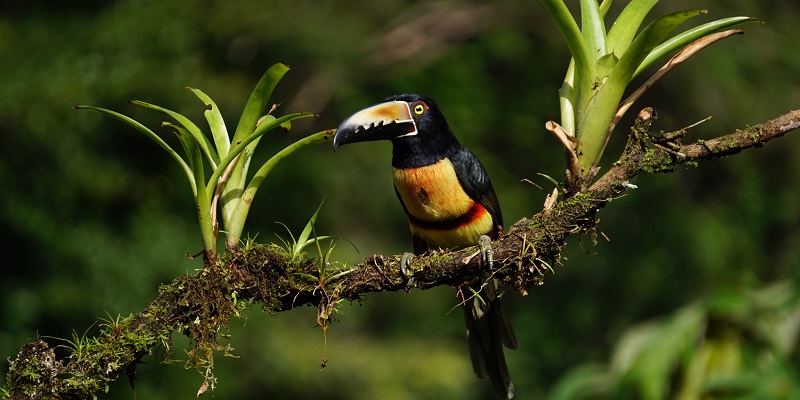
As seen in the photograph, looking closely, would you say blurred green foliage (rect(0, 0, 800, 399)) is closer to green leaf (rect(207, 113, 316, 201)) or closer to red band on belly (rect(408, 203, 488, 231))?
red band on belly (rect(408, 203, 488, 231))

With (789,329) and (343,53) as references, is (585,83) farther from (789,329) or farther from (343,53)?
(343,53)

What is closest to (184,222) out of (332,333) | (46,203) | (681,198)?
(46,203)

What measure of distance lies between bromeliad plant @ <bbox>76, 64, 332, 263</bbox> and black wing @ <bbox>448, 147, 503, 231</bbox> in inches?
37.9

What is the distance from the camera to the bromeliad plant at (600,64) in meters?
2.81

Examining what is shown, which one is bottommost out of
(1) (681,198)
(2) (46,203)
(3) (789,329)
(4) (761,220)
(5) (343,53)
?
(3) (789,329)

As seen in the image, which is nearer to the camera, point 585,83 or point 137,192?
point 585,83

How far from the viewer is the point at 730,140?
262 centimetres

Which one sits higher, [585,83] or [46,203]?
[46,203]

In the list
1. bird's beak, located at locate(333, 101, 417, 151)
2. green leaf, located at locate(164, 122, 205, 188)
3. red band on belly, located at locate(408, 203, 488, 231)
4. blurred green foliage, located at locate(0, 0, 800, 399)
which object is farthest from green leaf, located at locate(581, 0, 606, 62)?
blurred green foliage, located at locate(0, 0, 800, 399)

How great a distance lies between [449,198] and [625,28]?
1.06 metres

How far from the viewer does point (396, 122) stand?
11.6ft

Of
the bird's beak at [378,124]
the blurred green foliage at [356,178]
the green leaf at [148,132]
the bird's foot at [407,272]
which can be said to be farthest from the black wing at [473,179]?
the blurred green foliage at [356,178]

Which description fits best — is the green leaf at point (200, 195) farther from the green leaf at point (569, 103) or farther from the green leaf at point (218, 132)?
the green leaf at point (569, 103)

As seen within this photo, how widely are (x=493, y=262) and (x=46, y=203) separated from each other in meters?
7.28
